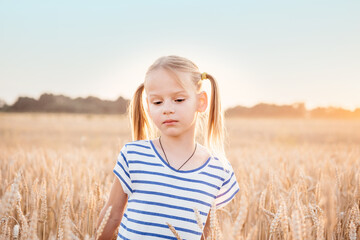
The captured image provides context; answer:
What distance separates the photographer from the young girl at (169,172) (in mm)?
1370

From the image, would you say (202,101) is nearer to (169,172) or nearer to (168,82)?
(168,82)

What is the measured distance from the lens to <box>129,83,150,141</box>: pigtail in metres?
1.73

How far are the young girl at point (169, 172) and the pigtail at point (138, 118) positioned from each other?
239 millimetres

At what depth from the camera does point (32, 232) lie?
0.85 meters

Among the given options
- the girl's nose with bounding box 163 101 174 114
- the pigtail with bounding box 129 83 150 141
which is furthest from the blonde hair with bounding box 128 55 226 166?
the girl's nose with bounding box 163 101 174 114

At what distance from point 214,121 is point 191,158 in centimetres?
27

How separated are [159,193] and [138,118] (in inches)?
20.4

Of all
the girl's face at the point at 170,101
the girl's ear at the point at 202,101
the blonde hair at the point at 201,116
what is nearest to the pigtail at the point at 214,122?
the blonde hair at the point at 201,116

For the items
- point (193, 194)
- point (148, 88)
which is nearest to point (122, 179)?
point (193, 194)

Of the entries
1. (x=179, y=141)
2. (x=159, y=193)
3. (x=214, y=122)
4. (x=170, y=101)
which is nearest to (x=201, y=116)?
(x=214, y=122)

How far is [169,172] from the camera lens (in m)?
1.41

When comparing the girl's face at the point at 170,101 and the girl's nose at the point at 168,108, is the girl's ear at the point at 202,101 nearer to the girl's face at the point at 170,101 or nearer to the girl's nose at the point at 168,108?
the girl's face at the point at 170,101

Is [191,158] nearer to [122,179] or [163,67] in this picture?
[122,179]

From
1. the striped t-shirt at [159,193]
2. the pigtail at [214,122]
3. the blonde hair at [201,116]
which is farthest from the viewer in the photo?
the pigtail at [214,122]
